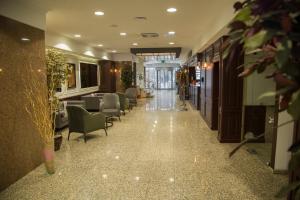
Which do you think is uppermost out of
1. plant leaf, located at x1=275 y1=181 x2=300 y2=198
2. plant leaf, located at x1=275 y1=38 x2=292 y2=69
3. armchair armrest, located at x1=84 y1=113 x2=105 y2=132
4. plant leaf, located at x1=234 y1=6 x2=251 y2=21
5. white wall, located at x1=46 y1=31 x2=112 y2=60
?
white wall, located at x1=46 y1=31 x2=112 y2=60

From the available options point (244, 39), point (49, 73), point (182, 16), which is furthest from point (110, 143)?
point (244, 39)

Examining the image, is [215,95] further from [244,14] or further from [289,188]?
[244,14]

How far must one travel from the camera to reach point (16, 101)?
3.81 meters

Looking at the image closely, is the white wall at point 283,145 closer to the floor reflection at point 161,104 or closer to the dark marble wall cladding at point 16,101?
the dark marble wall cladding at point 16,101

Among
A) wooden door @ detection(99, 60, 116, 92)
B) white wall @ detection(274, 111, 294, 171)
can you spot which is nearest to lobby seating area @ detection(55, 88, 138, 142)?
wooden door @ detection(99, 60, 116, 92)

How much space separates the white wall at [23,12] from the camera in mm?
3589

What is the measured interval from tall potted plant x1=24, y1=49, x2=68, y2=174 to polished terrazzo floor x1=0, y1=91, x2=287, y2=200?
19.9 inches

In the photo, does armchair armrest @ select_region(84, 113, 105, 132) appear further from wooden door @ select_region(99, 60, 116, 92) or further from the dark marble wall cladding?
wooden door @ select_region(99, 60, 116, 92)

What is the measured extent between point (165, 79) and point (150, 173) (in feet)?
70.4

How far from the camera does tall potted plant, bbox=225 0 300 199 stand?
725 mm

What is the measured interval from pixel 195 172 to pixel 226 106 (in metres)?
2.23

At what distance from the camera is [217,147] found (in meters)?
5.37

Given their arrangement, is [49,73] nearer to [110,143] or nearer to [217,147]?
[110,143]

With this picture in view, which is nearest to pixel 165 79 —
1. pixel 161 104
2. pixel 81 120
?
pixel 161 104
